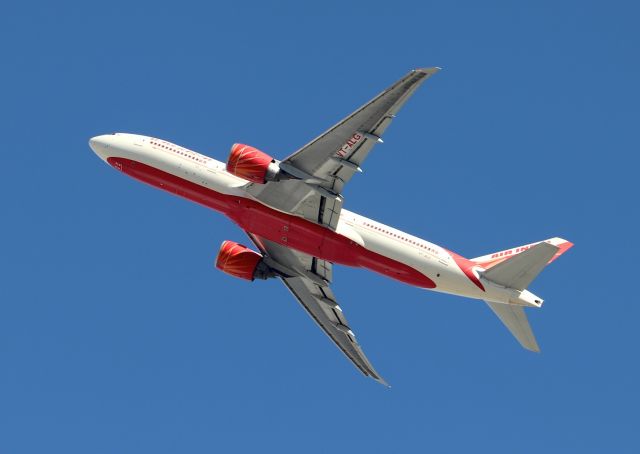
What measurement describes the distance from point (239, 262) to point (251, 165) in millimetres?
10990

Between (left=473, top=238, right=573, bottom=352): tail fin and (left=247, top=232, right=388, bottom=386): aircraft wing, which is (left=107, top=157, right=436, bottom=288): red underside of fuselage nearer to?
(left=473, top=238, right=573, bottom=352): tail fin

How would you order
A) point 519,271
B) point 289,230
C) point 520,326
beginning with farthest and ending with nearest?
point 520,326 → point 289,230 → point 519,271

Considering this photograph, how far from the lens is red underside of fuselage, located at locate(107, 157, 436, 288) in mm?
66500

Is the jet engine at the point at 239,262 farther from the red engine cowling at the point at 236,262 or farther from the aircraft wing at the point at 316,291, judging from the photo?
the aircraft wing at the point at 316,291

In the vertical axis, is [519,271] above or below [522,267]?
below

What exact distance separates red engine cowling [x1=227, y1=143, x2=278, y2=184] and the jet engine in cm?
988

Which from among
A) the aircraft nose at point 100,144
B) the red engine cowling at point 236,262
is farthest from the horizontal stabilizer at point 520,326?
the aircraft nose at point 100,144

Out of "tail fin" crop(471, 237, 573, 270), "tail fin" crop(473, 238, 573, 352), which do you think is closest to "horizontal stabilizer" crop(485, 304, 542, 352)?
"tail fin" crop(473, 238, 573, 352)

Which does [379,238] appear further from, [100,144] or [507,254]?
[100,144]

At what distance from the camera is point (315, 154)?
6228 centimetres

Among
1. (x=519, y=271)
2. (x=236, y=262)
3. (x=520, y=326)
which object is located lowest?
(x=520, y=326)

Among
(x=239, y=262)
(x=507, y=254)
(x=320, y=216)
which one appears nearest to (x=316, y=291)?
(x=239, y=262)

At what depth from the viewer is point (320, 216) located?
65875 millimetres

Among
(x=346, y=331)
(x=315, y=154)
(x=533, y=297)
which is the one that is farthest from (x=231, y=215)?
(x=533, y=297)
